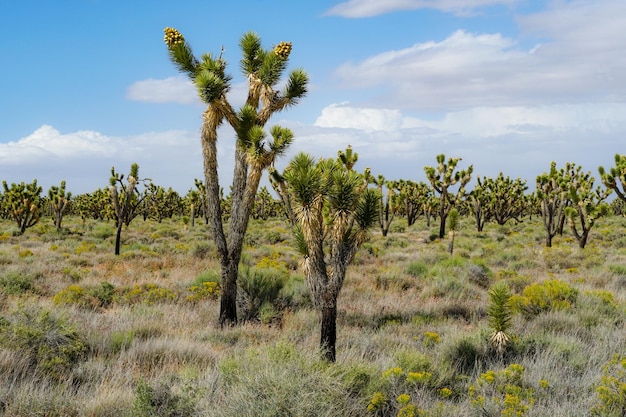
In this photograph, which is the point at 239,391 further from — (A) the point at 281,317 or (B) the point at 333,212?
(A) the point at 281,317

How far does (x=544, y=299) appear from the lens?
1231cm

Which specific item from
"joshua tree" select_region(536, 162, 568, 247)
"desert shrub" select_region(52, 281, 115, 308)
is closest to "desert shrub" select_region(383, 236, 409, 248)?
"joshua tree" select_region(536, 162, 568, 247)

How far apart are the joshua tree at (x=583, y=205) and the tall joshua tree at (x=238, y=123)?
20.3 m

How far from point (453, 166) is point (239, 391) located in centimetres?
3239

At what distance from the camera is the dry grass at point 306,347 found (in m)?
5.59

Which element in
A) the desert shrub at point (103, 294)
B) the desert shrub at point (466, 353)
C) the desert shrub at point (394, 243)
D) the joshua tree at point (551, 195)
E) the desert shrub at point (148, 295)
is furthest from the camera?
the desert shrub at point (394, 243)

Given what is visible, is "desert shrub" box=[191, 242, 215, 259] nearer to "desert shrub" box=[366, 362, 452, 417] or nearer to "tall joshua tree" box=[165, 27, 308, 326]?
"tall joshua tree" box=[165, 27, 308, 326]

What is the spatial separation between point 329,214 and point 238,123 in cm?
397

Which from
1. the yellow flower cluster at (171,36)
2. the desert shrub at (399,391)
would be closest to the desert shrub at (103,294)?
the yellow flower cluster at (171,36)

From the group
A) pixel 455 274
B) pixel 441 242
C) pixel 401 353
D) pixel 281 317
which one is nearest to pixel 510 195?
pixel 441 242

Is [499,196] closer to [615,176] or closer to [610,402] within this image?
[615,176]

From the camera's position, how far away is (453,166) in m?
35.5

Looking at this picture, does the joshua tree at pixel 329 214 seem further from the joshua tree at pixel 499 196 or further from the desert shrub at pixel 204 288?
the joshua tree at pixel 499 196

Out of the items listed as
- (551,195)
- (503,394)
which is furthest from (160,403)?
(551,195)
